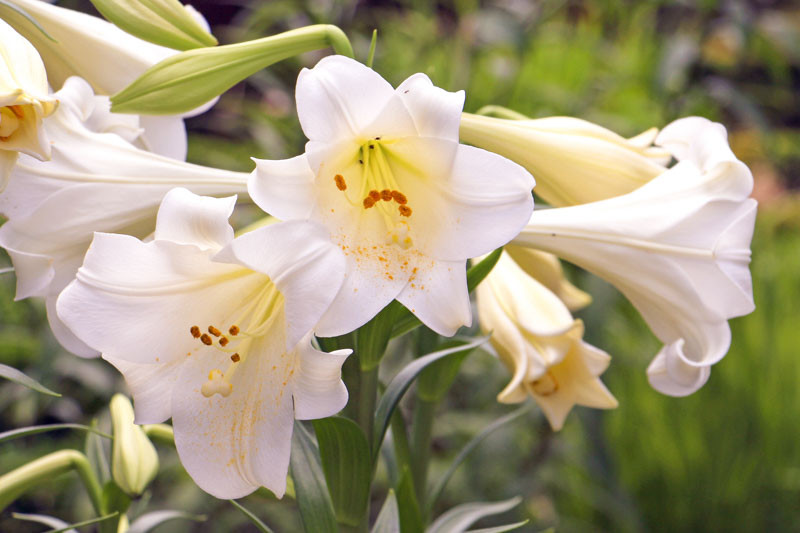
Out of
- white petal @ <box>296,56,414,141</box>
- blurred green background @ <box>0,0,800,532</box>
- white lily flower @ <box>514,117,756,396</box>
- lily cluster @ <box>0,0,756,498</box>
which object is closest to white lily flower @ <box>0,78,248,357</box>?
lily cluster @ <box>0,0,756,498</box>

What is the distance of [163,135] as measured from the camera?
625 mm

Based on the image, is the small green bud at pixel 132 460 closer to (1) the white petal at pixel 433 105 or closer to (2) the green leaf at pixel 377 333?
(2) the green leaf at pixel 377 333

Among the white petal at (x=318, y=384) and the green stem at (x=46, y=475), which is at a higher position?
the white petal at (x=318, y=384)

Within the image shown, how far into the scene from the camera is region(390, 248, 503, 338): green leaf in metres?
0.53

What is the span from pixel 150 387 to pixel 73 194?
0.13 meters

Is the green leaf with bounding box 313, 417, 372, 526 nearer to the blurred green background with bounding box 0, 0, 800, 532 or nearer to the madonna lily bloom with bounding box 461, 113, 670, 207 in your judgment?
the madonna lily bloom with bounding box 461, 113, 670, 207

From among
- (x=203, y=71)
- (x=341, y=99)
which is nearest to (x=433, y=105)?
(x=341, y=99)

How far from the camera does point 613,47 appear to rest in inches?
102

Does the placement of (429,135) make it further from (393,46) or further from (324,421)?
(393,46)

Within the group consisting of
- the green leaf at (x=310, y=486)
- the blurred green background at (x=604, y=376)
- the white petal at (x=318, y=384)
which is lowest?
the blurred green background at (x=604, y=376)

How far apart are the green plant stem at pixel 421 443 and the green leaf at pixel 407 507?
0.10m

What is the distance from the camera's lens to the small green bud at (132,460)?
0.60 metres

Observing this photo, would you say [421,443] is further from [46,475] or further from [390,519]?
[46,475]

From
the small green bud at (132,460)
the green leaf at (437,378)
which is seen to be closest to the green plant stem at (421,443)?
the green leaf at (437,378)
